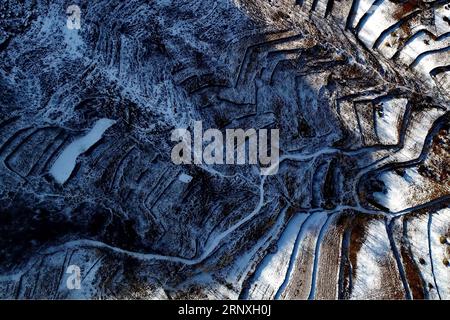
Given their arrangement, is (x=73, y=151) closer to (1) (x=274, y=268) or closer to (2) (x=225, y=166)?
(2) (x=225, y=166)

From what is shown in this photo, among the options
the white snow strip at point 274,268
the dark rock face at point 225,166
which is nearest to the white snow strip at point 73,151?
the dark rock face at point 225,166

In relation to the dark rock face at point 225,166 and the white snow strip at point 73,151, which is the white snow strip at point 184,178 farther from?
the white snow strip at point 73,151

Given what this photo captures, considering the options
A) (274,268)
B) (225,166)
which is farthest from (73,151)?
(274,268)

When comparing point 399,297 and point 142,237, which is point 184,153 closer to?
point 142,237

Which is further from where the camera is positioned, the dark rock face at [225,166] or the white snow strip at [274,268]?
the dark rock face at [225,166]

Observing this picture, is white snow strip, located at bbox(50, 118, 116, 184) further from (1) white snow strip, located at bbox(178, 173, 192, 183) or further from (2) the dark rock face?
(1) white snow strip, located at bbox(178, 173, 192, 183)

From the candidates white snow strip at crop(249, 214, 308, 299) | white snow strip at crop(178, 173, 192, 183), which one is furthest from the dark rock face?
white snow strip at crop(178, 173, 192, 183)
